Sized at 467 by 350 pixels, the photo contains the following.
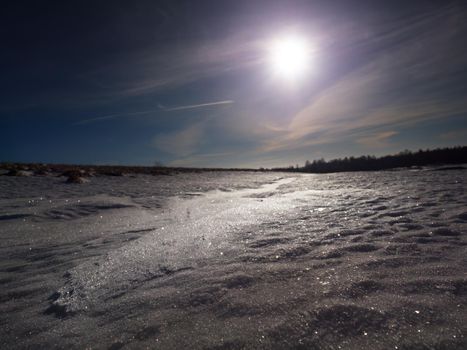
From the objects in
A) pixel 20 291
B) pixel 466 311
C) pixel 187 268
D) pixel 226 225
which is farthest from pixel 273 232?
pixel 20 291

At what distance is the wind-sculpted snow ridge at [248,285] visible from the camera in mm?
1279

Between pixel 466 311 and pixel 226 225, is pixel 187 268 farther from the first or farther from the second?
pixel 466 311

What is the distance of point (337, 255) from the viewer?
86.0 inches

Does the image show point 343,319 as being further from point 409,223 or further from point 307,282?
point 409,223

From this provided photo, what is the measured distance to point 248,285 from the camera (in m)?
1.77

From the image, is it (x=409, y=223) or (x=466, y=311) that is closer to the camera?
(x=466, y=311)

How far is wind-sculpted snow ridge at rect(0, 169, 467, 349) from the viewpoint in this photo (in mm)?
1279

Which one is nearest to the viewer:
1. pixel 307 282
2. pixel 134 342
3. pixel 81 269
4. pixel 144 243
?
pixel 134 342

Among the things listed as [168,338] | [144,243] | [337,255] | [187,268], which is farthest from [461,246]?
[144,243]

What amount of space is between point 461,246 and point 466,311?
117 centimetres

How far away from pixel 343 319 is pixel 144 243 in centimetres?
217

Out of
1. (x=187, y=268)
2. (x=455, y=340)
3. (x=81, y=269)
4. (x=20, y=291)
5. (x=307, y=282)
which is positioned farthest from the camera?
(x=81, y=269)

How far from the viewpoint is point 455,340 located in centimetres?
113

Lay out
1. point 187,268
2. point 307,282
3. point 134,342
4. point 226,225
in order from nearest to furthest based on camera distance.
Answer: point 134,342
point 307,282
point 187,268
point 226,225
